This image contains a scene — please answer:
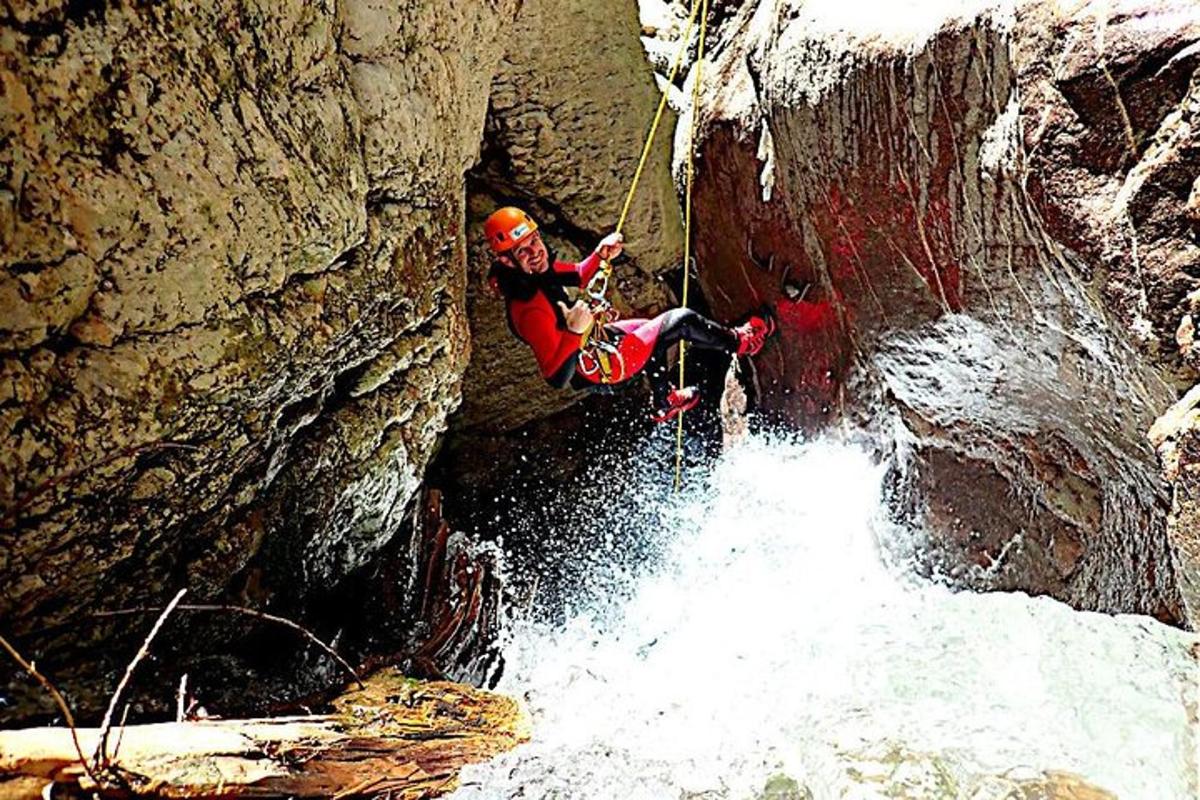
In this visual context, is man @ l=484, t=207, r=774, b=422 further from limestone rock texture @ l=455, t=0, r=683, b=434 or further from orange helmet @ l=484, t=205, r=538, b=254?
limestone rock texture @ l=455, t=0, r=683, b=434

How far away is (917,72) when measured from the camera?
10.2 ft

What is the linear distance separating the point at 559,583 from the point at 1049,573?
2.73m

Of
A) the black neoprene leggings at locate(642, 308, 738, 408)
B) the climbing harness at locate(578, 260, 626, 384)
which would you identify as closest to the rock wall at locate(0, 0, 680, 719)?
the climbing harness at locate(578, 260, 626, 384)

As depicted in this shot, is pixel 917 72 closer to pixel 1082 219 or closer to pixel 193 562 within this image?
pixel 1082 219

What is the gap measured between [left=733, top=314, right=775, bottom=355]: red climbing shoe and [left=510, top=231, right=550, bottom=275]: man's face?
1413 millimetres

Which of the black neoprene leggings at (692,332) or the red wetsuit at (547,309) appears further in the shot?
the black neoprene leggings at (692,332)

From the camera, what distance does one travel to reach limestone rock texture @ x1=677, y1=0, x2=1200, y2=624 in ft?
7.63

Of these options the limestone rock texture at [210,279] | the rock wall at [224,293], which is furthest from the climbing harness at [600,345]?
the limestone rock texture at [210,279]

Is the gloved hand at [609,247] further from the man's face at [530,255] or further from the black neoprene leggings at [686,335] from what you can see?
the black neoprene leggings at [686,335]

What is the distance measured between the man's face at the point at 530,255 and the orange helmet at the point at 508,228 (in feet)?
0.10

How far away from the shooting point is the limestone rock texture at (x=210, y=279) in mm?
2047

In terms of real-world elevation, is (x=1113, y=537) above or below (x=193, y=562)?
below

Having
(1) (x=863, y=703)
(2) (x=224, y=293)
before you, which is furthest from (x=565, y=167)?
(1) (x=863, y=703)

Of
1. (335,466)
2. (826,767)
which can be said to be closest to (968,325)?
(826,767)
